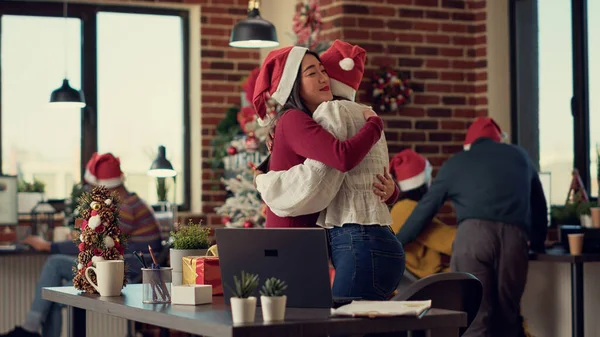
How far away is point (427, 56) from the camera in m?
6.51

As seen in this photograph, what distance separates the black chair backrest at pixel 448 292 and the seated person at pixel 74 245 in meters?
3.48

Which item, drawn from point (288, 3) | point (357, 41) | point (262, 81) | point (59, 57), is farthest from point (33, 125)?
point (262, 81)

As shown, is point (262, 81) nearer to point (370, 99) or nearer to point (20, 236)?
point (370, 99)

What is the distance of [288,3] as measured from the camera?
722cm

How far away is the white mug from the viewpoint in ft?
9.70

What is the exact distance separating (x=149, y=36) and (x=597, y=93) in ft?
11.4

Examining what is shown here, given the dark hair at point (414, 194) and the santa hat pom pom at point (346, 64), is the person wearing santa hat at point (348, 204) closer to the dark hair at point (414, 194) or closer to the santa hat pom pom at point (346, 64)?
the santa hat pom pom at point (346, 64)

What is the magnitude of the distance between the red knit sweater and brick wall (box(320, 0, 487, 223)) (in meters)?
3.21

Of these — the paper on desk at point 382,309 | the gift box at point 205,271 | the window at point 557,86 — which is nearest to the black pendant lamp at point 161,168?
the window at point 557,86

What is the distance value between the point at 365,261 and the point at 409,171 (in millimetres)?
2719

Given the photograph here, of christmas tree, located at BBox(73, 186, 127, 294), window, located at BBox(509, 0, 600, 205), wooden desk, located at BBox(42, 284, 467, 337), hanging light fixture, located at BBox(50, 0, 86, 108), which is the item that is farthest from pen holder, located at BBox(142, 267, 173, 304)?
hanging light fixture, located at BBox(50, 0, 86, 108)

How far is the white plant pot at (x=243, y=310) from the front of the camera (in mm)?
2150

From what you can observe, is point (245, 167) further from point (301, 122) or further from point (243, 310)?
point (243, 310)

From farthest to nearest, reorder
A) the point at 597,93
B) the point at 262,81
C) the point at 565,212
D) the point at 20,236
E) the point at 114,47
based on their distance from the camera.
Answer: the point at 114,47
the point at 20,236
the point at 597,93
the point at 565,212
the point at 262,81
